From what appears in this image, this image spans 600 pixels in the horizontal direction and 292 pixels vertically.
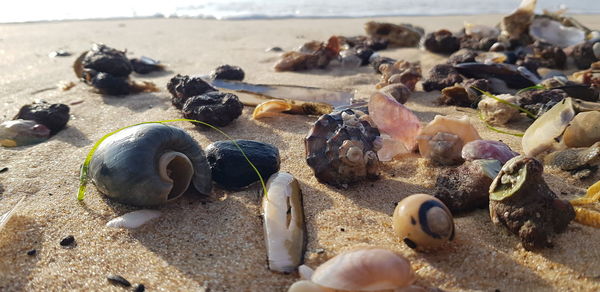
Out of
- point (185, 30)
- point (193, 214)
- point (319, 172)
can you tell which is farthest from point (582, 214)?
point (185, 30)

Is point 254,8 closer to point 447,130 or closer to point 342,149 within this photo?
point 447,130

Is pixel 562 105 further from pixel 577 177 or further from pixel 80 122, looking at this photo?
pixel 80 122

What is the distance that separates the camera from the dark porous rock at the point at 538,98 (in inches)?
133

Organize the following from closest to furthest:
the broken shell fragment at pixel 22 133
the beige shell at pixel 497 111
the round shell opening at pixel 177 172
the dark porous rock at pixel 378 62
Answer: the round shell opening at pixel 177 172, the broken shell fragment at pixel 22 133, the beige shell at pixel 497 111, the dark porous rock at pixel 378 62

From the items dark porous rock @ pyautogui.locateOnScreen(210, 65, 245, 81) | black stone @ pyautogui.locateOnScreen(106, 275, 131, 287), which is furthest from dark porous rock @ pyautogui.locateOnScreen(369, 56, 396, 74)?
black stone @ pyautogui.locateOnScreen(106, 275, 131, 287)

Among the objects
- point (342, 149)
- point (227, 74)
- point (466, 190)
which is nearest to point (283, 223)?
point (342, 149)

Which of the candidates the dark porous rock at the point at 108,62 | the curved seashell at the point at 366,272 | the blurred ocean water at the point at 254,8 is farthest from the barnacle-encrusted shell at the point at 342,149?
the blurred ocean water at the point at 254,8

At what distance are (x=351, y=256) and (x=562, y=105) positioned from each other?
1.90 m

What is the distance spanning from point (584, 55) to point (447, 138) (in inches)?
118

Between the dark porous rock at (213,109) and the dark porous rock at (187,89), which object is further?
the dark porous rock at (187,89)

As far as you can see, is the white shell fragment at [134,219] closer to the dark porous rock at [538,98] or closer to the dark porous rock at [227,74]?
the dark porous rock at [227,74]

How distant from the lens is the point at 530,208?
1.94 m

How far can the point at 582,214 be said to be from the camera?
207cm

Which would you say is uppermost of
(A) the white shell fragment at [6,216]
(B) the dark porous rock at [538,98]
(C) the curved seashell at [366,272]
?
(C) the curved seashell at [366,272]
